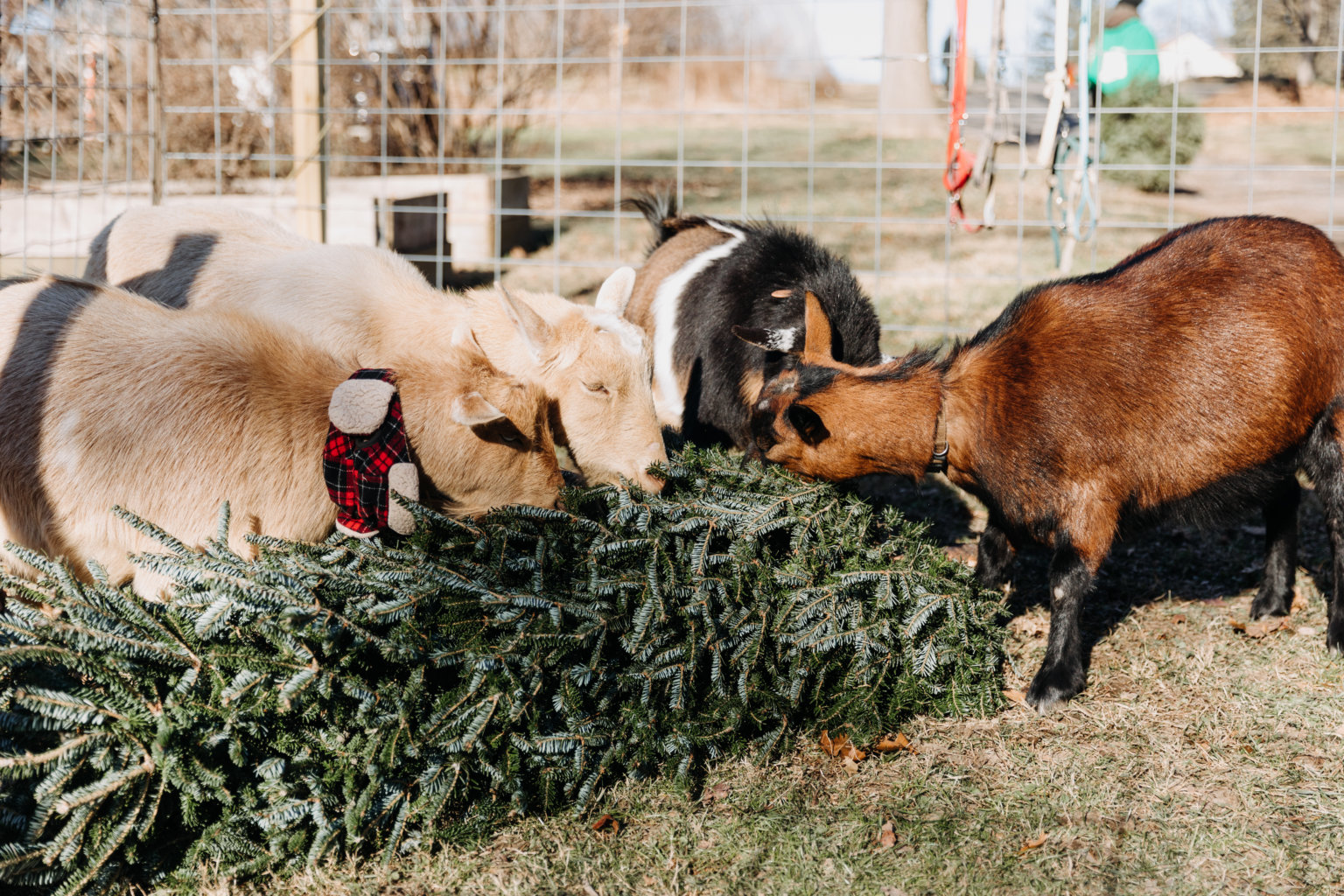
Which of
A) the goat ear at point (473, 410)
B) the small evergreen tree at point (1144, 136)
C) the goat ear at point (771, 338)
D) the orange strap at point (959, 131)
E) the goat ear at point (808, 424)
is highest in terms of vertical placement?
the small evergreen tree at point (1144, 136)

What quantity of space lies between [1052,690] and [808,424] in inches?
45.3

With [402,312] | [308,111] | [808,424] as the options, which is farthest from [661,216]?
[308,111]

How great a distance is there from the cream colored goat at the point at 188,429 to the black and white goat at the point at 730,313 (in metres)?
1.14

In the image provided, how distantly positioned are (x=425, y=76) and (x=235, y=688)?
965cm

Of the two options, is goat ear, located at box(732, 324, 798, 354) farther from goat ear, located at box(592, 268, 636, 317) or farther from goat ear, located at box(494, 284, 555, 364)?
goat ear, located at box(494, 284, 555, 364)

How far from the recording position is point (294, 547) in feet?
10.3

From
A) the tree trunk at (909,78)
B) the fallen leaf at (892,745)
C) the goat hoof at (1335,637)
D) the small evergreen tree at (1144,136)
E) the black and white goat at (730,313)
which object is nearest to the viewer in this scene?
the fallen leaf at (892,745)

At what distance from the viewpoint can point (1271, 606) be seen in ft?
13.9

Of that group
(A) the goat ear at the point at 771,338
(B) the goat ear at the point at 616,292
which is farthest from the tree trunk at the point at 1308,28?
(B) the goat ear at the point at 616,292

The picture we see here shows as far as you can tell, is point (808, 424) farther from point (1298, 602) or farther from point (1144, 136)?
point (1144, 136)

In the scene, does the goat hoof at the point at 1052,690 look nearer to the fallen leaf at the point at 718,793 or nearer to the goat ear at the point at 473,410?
the fallen leaf at the point at 718,793

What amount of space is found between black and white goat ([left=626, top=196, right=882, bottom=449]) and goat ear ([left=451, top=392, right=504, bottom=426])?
1.13 m

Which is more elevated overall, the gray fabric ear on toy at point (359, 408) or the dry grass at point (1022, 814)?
the gray fabric ear on toy at point (359, 408)

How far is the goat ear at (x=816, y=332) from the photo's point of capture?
3.92 m
